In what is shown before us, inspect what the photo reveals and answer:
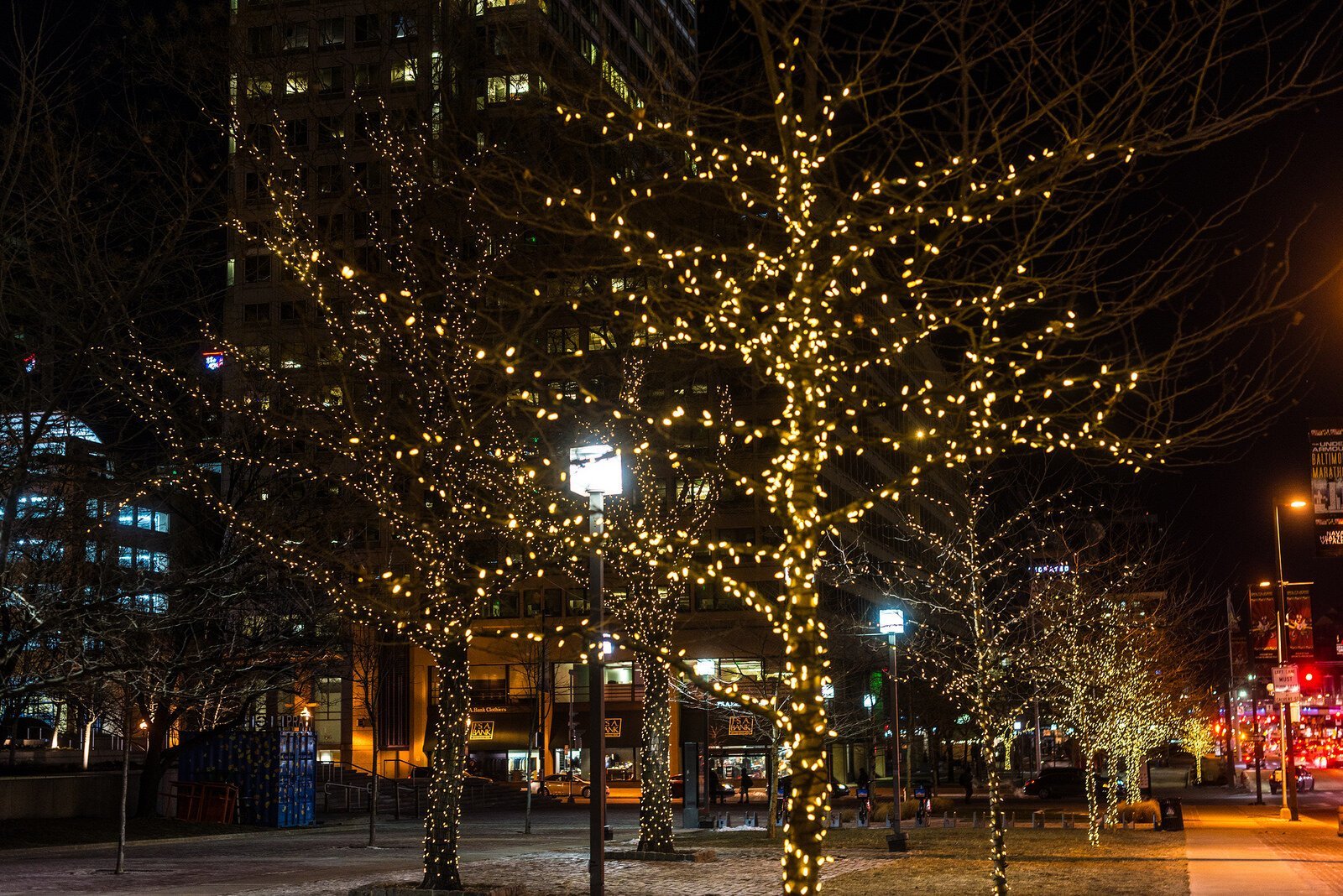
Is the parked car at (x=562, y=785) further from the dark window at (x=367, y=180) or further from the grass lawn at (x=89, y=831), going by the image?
the dark window at (x=367, y=180)

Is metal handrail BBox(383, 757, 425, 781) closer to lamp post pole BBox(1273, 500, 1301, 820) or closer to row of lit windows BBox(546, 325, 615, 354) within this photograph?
row of lit windows BBox(546, 325, 615, 354)

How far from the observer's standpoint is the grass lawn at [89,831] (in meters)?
30.7

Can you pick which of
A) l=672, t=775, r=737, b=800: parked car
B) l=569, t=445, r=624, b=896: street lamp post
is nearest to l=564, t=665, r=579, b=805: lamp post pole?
l=672, t=775, r=737, b=800: parked car

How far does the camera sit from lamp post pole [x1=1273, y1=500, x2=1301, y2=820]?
40594 mm

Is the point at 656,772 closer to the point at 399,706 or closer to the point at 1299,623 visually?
the point at 1299,623

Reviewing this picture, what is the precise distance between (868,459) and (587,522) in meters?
68.7

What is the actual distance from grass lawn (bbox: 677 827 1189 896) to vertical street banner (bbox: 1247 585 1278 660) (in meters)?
10.9

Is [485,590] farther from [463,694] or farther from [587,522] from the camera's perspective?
[463,694]

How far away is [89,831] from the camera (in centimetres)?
3306

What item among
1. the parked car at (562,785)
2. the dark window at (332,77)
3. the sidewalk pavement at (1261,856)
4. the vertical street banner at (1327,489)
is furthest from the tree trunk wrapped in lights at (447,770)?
the parked car at (562,785)

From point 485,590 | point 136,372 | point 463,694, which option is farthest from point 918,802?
point 485,590

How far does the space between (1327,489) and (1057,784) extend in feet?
129

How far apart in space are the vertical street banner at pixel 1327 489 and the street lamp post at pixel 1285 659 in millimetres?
14662

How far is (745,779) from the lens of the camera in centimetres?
5653
